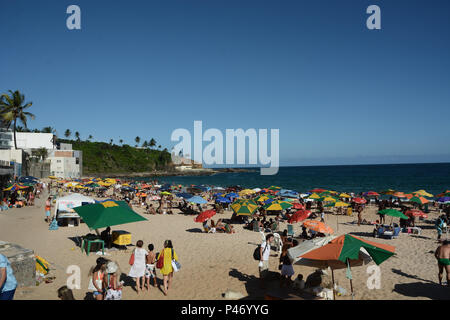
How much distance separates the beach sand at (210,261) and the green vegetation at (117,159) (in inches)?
3812

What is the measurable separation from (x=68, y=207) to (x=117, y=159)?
116 m

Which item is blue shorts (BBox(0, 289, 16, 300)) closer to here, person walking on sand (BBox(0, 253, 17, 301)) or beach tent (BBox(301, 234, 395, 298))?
person walking on sand (BBox(0, 253, 17, 301))

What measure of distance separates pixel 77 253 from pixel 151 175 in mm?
110379

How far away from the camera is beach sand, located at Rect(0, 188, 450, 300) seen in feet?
23.3

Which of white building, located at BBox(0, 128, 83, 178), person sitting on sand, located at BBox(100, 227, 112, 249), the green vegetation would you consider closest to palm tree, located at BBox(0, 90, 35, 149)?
white building, located at BBox(0, 128, 83, 178)

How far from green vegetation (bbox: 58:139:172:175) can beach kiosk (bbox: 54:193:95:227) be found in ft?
311

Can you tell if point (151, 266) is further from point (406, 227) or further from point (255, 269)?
point (406, 227)

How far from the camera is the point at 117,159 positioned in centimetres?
12438

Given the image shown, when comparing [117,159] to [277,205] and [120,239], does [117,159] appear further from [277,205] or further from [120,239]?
[120,239]

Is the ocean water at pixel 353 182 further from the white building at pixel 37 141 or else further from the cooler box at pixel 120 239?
the cooler box at pixel 120 239
